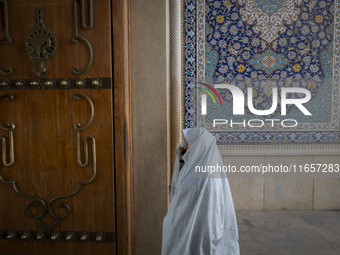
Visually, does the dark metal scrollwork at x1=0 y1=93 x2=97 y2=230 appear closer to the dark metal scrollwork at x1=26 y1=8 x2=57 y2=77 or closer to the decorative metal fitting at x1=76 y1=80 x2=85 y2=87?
the decorative metal fitting at x1=76 y1=80 x2=85 y2=87

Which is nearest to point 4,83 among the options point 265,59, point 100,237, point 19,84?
point 19,84

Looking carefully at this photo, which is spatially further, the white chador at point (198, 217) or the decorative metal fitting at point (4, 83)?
the white chador at point (198, 217)

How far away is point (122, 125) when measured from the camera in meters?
1.02

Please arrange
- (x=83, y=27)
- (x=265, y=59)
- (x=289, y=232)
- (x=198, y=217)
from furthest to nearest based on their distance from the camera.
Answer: (x=265, y=59), (x=289, y=232), (x=198, y=217), (x=83, y=27)

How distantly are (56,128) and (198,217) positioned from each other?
72cm

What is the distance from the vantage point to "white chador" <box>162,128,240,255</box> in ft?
3.82

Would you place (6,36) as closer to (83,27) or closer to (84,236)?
(83,27)

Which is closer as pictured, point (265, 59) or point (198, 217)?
point (198, 217)

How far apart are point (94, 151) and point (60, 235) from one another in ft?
1.21

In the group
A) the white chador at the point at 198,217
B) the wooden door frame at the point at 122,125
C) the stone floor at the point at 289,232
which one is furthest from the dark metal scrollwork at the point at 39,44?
the stone floor at the point at 289,232

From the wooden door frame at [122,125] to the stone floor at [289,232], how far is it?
1.03 metres

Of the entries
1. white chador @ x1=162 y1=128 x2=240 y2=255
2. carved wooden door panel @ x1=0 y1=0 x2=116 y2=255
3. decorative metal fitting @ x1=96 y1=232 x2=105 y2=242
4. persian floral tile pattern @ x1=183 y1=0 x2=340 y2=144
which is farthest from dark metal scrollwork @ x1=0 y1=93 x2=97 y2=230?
persian floral tile pattern @ x1=183 y1=0 x2=340 y2=144

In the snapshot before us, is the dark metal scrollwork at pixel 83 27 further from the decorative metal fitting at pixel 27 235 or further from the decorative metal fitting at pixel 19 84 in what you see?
the decorative metal fitting at pixel 27 235

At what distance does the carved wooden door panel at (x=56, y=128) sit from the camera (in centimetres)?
98
